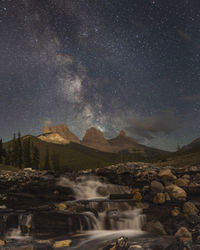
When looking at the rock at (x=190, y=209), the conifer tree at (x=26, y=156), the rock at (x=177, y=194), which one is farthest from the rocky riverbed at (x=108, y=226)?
the conifer tree at (x=26, y=156)

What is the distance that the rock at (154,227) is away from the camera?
Result: 374 inches

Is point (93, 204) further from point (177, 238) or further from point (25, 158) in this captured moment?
point (25, 158)

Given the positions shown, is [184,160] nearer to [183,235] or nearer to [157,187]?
[157,187]

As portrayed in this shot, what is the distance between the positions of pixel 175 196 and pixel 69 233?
866 centimetres

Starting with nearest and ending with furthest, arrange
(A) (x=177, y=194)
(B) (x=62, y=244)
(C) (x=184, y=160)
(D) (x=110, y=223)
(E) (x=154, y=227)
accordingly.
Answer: (B) (x=62, y=244) < (E) (x=154, y=227) < (D) (x=110, y=223) < (A) (x=177, y=194) < (C) (x=184, y=160)

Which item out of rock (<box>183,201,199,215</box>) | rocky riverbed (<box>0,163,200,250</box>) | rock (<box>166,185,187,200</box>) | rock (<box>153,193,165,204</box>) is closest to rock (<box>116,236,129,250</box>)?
rocky riverbed (<box>0,163,200,250</box>)

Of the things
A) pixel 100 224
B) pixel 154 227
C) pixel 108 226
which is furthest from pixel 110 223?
pixel 154 227

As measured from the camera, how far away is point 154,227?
9.98 m

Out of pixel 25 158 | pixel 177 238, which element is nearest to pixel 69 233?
pixel 177 238

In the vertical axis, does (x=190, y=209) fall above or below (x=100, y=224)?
above

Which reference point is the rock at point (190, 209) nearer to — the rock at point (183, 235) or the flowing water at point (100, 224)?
the flowing water at point (100, 224)

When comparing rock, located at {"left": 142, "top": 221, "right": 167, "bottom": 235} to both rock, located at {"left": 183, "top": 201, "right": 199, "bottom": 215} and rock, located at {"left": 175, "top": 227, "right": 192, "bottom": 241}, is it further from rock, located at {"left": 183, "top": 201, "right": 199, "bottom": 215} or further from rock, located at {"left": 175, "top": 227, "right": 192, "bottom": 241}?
rock, located at {"left": 183, "top": 201, "right": 199, "bottom": 215}

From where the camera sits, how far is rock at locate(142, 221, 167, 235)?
31.2 ft

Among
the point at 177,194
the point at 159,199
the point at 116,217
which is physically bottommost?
the point at 116,217
